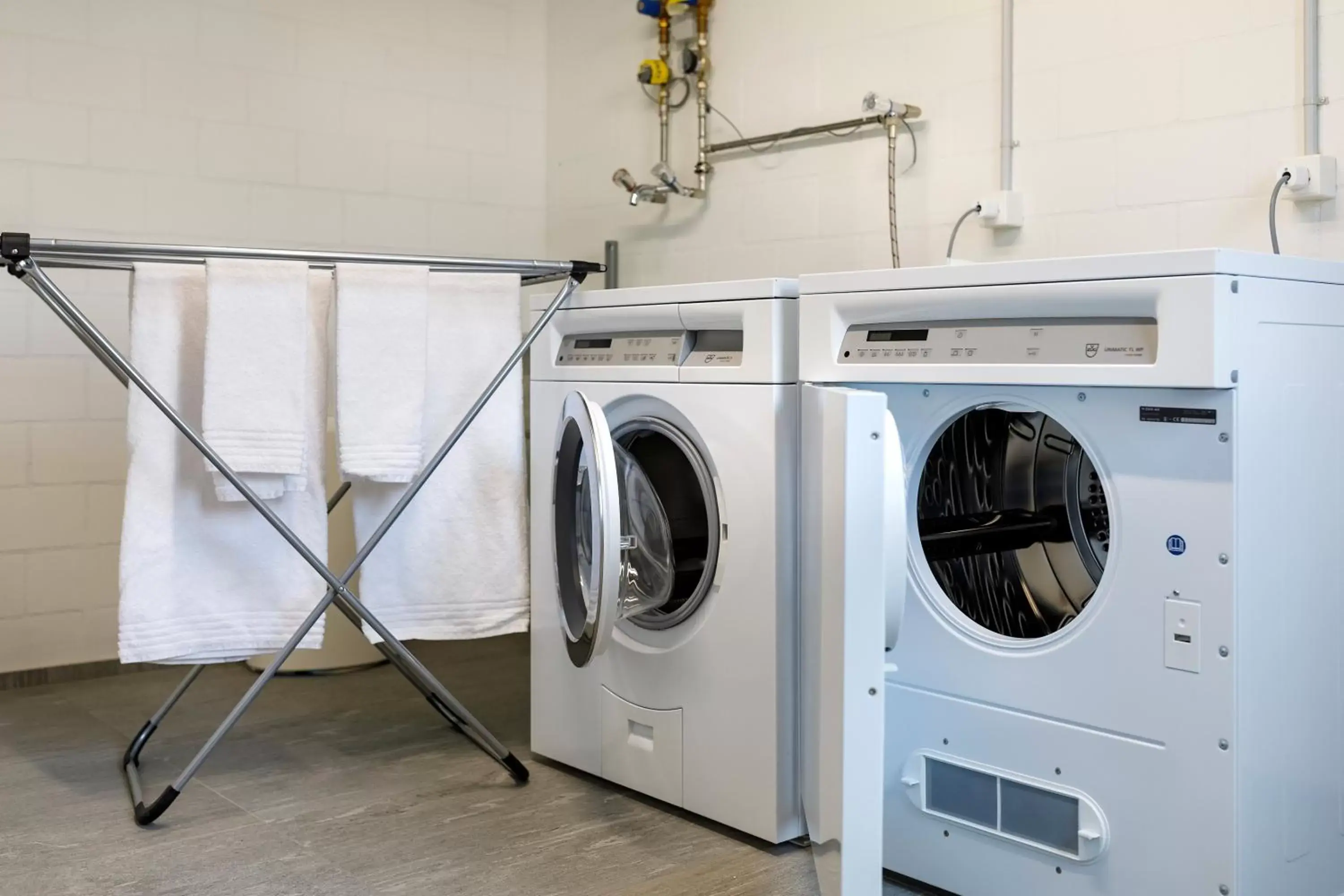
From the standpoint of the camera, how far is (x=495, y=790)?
2410 millimetres

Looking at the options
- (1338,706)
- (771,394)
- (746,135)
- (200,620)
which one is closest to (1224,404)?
(1338,706)

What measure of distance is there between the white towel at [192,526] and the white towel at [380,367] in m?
0.08

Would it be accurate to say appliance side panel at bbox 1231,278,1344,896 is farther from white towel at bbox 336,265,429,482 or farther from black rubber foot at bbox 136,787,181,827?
black rubber foot at bbox 136,787,181,827

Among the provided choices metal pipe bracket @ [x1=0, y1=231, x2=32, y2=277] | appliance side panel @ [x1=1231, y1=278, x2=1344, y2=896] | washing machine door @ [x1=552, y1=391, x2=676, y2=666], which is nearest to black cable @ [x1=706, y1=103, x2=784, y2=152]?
washing machine door @ [x1=552, y1=391, x2=676, y2=666]

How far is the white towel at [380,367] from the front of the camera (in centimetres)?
220

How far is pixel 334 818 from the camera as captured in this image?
7.41 feet

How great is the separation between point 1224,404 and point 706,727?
1039 millimetres

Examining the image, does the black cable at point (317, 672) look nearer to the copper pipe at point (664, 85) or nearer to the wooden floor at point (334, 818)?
the wooden floor at point (334, 818)

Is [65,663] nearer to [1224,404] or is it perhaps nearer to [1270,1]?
[1224,404]

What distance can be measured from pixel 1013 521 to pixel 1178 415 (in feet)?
1.48

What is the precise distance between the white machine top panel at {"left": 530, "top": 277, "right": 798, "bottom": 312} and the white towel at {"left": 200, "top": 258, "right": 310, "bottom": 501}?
51cm

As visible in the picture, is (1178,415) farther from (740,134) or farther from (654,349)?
(740,134)

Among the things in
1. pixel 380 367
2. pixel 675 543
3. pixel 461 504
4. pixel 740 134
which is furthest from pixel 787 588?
pixel 740 134

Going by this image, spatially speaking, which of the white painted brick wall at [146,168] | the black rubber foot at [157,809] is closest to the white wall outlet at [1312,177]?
the black rubber foot at [157,809]
